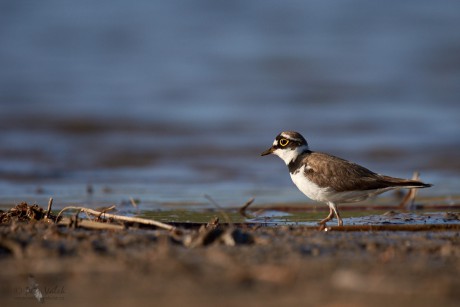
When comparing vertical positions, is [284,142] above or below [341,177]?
above

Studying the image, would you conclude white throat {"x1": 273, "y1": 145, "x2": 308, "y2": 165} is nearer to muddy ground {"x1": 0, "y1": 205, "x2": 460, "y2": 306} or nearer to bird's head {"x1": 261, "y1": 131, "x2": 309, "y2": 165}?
bird's head {"x1": 261, "y1": 131, "x2": 309, "y2": 165}

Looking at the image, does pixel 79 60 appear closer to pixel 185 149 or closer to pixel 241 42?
pixel 241 42

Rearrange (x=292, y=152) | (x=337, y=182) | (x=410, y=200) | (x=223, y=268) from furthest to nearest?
(x=410, y=200) < (x=292, y=152) < (x=337, y=182) < (x=223, y=268)

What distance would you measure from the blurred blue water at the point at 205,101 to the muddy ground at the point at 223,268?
3855 mm

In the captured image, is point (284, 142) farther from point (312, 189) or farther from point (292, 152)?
point (312, 189)

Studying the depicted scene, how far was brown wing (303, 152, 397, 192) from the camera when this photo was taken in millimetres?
7371

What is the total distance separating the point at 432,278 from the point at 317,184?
341 centimetres

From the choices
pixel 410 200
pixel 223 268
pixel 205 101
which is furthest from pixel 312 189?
pixel 205 101

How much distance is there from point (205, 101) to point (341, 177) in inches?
412

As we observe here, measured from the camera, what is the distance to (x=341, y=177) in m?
7.41

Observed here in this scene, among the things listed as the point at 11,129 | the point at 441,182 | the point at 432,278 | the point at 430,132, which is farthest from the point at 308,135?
the point at 432,278

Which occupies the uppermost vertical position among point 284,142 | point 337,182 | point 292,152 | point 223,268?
point 284,142

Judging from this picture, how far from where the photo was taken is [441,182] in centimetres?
1066

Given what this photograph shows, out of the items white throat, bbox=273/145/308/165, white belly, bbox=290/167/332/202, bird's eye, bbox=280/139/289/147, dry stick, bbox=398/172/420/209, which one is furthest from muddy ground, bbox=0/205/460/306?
dry stick, bbox=398/172/420/209
